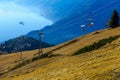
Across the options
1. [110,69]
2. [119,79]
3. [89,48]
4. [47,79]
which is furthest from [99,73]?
[89,48]

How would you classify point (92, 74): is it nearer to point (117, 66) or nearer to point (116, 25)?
point (117, 66)

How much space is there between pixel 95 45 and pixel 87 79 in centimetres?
6855

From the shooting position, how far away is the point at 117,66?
4853cm

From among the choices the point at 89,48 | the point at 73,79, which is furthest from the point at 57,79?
the point at 89,48

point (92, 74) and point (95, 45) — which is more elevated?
point (95, 45)

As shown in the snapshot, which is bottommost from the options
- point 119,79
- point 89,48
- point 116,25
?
point 119,79

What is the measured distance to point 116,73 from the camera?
4497 cm

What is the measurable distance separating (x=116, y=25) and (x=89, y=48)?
5698 centimetres

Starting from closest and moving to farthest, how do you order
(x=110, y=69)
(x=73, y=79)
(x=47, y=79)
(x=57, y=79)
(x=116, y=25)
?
1. (x=110, y=69)
2. (x=73, y=79)
3. (x=57, y=79)
4. (x=47, y=79)
5. (x=116, y=25)

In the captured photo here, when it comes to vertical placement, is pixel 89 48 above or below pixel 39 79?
above

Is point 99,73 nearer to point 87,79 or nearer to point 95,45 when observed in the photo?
point 87,79

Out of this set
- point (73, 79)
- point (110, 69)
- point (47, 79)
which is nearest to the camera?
point (110, 69)

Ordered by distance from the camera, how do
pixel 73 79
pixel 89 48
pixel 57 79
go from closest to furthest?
pixel 73 79 → pixel 57 79 → pixel 89 48

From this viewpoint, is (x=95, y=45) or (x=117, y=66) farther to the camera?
(x=95, y=45)
